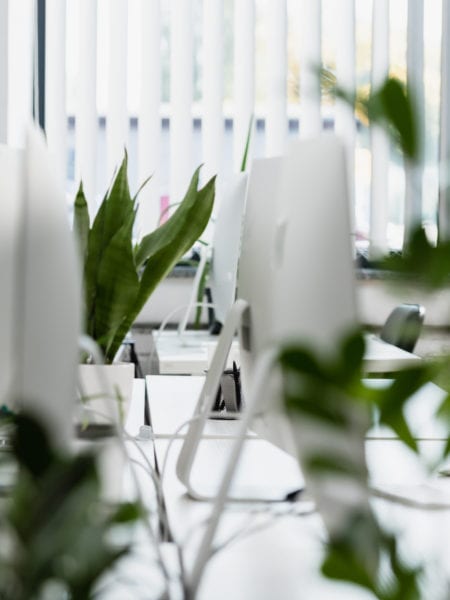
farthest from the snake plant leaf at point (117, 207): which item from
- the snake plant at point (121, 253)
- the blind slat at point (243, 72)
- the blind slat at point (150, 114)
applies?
the blind slat at point (243, 72)

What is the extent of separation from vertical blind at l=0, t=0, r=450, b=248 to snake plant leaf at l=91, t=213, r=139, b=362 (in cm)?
269

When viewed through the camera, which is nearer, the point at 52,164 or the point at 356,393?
the point at 356,393

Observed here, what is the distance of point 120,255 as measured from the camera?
1.51 meters

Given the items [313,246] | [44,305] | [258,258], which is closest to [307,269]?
[313,246]

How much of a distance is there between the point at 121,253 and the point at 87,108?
278 cm

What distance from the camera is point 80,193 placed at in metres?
1.67

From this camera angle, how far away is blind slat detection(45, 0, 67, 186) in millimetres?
4141

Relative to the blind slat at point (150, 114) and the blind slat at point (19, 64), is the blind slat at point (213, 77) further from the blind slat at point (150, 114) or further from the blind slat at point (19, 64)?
the blind slat at point (19, 64)

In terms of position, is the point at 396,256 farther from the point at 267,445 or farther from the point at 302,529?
the point at 267,445

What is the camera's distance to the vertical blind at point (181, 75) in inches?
164

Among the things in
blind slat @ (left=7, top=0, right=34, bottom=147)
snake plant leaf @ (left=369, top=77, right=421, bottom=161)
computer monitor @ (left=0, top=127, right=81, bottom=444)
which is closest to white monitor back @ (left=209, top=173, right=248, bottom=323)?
blind slat @ (left=7, top=0, right=34, bottom=147)

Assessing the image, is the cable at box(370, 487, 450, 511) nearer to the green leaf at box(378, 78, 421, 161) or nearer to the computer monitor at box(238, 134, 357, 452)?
the computer monitor at box(238, 134, 357, 452)

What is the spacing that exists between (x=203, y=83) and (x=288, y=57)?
368mm

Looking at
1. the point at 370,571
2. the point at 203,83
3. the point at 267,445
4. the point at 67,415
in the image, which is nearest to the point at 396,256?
the point at 370,571
